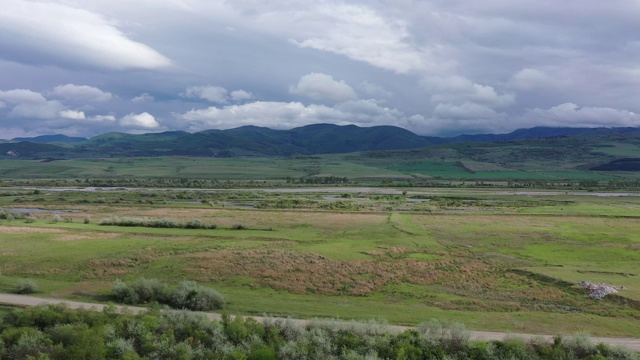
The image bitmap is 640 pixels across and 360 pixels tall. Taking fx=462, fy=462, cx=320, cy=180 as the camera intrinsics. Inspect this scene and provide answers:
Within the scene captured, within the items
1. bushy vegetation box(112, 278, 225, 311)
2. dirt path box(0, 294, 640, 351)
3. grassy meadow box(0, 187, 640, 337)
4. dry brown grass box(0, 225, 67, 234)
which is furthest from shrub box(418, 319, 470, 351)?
dry brown grass box(0, 225, 67, 234)

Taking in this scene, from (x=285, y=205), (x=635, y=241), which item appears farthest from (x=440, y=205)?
(x=635, y=241)

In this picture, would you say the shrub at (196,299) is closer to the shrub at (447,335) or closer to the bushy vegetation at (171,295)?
the bushy vegetation at (171,295)

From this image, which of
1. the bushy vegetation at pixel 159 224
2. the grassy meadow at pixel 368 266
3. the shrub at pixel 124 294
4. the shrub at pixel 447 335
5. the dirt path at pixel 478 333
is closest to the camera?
the shrub at pixel 447 335

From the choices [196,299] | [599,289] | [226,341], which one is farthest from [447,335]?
[599,289]

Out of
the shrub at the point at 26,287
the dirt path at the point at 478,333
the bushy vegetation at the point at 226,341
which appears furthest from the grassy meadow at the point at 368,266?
the bushy vegetation at the point at 226,341

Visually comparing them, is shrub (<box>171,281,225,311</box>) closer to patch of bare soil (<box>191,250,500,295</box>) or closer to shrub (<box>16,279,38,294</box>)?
patch of bare soil (<box>191,250,500,295</box>)

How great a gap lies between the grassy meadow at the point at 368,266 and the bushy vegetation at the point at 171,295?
159 cm

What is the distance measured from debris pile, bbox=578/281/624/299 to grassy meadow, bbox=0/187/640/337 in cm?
58

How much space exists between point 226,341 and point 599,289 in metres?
29.7

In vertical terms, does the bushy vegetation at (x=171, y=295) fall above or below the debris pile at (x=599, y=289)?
above

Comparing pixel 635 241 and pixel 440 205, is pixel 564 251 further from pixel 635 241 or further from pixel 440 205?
pixel 440 205

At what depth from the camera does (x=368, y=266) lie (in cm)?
4453

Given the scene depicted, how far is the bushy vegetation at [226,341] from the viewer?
71.8ft

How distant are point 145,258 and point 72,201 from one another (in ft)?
258
